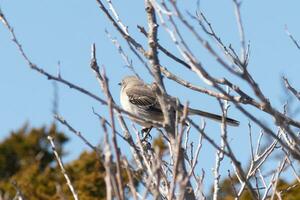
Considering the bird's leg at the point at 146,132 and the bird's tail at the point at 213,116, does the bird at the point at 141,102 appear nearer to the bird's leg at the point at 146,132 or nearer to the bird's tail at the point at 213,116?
the bird's leg at the point at 146,132

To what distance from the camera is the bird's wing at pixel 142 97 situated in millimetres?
9664

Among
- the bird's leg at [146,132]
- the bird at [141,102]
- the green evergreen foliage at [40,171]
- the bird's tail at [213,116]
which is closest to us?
the bird's tail at [213,116]

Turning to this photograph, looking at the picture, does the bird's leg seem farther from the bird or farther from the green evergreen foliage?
the green evergreen foliage

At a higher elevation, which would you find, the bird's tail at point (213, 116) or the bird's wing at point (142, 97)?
the bird's wing at point (142, 97)

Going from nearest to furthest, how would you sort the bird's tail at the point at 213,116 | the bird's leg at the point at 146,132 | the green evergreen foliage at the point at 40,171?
1. the bird's tail at the point at 213,116
2. the bird's leg at the point at 146,132
3. the green evergreen foliage at the point at 40,171

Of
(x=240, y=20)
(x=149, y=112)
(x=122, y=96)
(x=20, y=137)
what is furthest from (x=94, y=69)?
(x=20, y=137)

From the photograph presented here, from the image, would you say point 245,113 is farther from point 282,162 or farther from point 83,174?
point 83,174

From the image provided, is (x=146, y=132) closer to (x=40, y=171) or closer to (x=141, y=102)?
(x=141, y=102)

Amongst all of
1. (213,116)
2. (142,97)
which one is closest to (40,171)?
(142,97)

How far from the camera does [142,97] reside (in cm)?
991

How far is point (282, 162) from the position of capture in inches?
166

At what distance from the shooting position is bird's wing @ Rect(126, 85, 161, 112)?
31.7ft

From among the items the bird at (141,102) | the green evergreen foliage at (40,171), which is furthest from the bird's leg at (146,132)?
the green evergreen foliage at (40,171)

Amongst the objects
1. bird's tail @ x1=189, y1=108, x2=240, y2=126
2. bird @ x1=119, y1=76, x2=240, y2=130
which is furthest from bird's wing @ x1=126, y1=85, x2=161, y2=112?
bird's tail @ x1=189, y1=108, x2=240, y2=126
